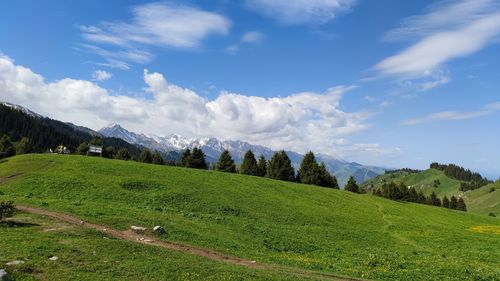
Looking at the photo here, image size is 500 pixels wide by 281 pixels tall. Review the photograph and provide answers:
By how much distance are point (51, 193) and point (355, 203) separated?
51.8 metres

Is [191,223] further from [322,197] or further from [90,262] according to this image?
[322,197]

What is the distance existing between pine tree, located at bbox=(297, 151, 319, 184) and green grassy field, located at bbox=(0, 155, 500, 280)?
25.3 meters

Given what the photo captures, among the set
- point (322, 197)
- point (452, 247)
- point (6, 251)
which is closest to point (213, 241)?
point (6, 251)

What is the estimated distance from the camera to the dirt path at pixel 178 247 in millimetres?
25234

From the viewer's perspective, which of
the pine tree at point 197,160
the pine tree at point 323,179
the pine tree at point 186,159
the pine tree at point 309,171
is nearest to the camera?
the pine tree at point 197,160

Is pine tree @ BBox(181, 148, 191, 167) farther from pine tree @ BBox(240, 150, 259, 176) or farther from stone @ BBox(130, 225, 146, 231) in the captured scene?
stone @ BBox(130, 225, 146, 231)

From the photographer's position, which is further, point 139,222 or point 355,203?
point 355,203

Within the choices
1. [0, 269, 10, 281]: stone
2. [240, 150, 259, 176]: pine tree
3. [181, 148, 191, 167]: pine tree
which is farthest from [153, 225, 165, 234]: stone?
[240, 150, 259, 176]: pine tree

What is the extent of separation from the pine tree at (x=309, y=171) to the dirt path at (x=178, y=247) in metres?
73.8

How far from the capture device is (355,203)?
240 feet

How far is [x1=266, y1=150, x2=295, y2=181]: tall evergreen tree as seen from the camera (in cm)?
9843

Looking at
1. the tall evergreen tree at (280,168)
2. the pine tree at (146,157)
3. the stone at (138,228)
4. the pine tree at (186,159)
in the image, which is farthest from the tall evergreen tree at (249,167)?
the stone at (138,228)

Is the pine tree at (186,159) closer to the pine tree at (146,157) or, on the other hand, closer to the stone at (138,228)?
the pine tree at (146,157)

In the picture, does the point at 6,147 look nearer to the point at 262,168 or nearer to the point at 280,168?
the point at 262,168
